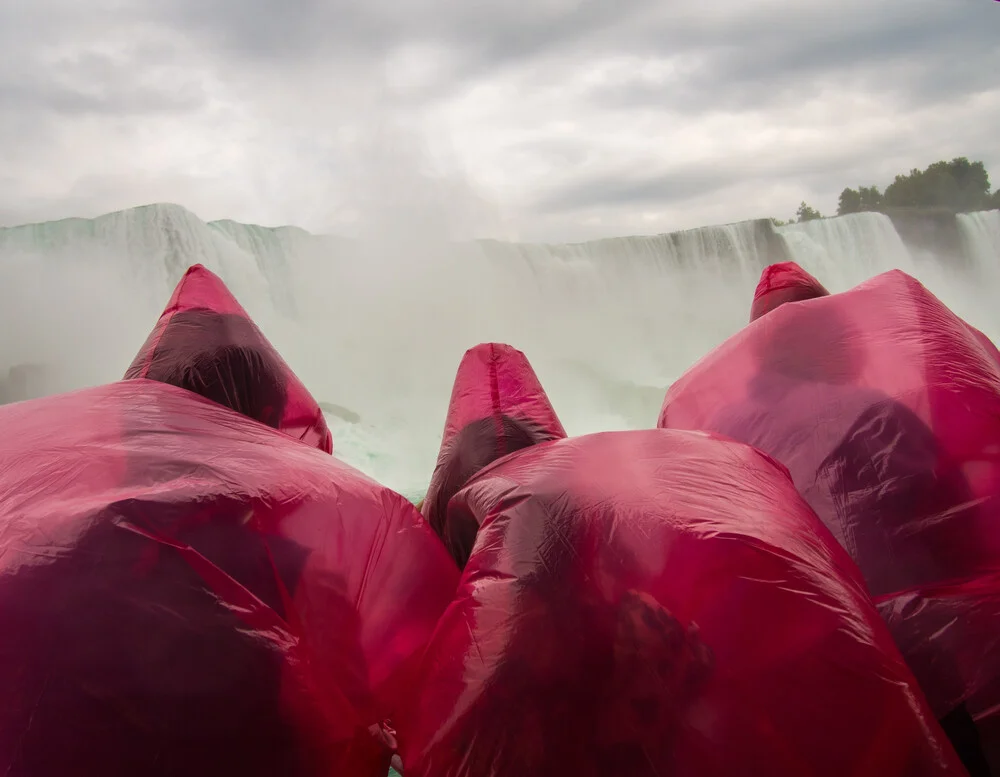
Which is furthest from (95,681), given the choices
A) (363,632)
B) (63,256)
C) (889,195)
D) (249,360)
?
(889,195)

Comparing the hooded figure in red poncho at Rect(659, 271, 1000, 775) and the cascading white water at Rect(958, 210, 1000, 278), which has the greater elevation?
the hooded figure in red poncho at Rect(659, 271, 1000, 775)

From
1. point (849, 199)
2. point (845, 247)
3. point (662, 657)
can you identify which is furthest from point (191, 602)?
point (849, 199)

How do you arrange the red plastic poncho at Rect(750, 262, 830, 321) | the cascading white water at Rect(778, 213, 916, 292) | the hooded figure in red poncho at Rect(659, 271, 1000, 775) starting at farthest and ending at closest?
the cascading white water at Rect(778, 213, 916, 292) < the red plastic poncho at Rect(750, 262, 830, 321) < the hooded figure in red poncho at Rect(659, 271, 1000, 775)

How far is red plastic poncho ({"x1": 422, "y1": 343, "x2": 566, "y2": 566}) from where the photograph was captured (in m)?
0.85

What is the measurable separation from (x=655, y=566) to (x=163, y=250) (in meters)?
5.08

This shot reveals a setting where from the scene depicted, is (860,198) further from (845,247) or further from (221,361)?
(221,361)

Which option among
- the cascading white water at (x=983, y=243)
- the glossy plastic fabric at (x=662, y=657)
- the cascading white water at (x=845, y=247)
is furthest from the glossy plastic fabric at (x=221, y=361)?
the cascading white water at (x=983, y=243)

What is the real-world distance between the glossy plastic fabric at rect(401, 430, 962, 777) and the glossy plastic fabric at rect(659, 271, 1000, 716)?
12 centimetres

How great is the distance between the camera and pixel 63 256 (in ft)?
15.1

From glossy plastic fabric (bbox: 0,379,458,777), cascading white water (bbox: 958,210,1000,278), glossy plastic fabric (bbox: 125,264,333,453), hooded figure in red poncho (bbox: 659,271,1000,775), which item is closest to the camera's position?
glossy plastic fabric (bbox: 0,379,458,777)

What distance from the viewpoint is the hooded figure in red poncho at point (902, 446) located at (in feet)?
1.89

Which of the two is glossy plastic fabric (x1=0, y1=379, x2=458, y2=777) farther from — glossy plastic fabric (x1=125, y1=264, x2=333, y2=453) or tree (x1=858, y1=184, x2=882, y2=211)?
tree (x1=858, y1=184, x2=882, y2=211)

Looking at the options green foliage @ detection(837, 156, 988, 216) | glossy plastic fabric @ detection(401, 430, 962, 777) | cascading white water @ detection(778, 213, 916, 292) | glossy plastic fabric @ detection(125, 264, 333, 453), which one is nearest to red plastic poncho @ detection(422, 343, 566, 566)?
glossy plastic fabric @ detection(125, 264, 333, 453)

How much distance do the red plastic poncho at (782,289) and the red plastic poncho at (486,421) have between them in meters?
0.36
